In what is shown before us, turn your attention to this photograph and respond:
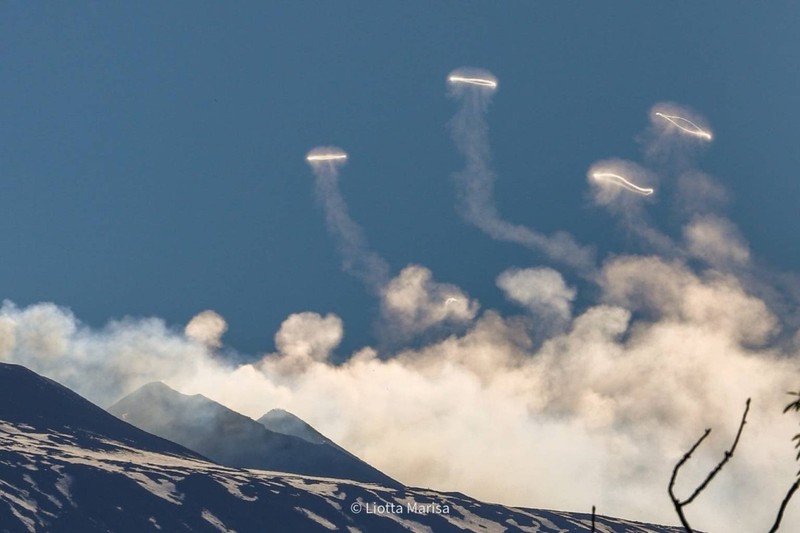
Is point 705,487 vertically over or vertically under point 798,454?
under

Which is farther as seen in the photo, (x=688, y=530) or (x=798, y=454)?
(x=798, y=454)

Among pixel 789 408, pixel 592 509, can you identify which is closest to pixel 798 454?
pixel 789 408

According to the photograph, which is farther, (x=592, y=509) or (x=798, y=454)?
Result: (x=798, y=454)

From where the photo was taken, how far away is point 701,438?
14.5 meters

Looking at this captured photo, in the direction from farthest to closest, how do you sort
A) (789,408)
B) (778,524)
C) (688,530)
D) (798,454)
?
(789,408) < (798,454) < (688,530) < (778,524)

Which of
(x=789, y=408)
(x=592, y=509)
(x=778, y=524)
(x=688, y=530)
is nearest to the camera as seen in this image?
(x=778, y=524)

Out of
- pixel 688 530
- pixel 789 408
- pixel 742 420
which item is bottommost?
pixel 688 530

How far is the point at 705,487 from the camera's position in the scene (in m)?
14.7

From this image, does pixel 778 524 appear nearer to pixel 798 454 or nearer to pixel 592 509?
pixel 592 509

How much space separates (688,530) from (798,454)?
458 cm

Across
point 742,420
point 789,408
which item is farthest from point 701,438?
point 789,408

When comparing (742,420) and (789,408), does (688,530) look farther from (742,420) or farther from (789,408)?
(789,408)

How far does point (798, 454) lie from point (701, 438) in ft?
17.0

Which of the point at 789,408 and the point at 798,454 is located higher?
the point at 789,408
